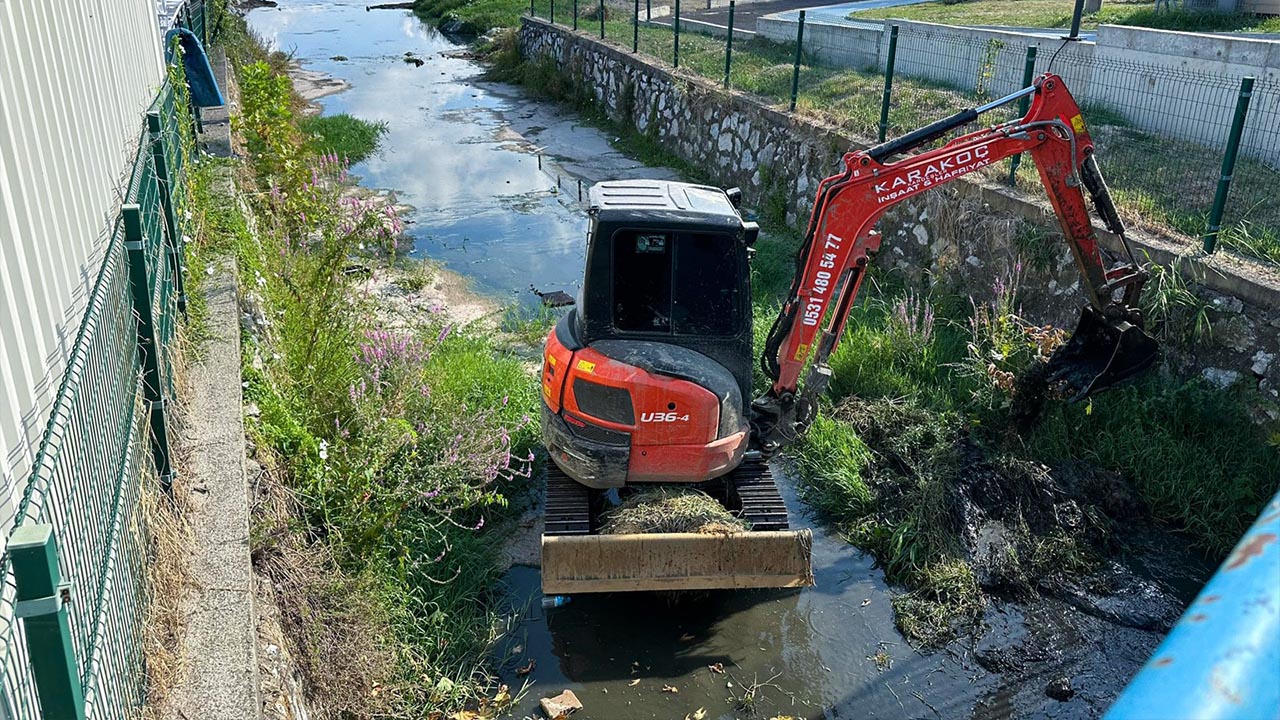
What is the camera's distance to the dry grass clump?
603 centimetres

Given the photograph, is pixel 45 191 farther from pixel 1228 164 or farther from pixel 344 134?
pixel 344 134

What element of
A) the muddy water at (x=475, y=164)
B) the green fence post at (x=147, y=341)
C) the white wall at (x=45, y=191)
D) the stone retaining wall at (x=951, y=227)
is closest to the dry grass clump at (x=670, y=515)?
the green fence post at (x=147, y=341)

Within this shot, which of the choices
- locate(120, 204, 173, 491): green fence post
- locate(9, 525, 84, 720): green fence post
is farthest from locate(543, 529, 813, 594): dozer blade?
locate(9, 525, 84, 720): green fence post

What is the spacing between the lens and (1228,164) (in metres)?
8.11

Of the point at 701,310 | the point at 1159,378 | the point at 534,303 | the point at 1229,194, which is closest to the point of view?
the point at 701,310

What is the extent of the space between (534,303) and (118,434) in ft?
24.7

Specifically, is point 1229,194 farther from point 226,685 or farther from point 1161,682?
point 1161,682

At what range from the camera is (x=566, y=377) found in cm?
629

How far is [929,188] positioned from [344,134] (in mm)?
13894

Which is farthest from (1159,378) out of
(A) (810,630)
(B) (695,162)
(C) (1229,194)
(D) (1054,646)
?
(B) (695,162)

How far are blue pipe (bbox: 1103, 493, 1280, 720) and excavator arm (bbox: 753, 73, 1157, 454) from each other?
19.2ft

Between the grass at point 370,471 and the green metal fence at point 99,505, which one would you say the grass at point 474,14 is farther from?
the green metal fence at point 99,505

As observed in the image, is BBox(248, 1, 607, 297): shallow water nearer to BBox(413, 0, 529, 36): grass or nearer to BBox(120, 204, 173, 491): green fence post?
BBox(413, 0, 529, 36): grass

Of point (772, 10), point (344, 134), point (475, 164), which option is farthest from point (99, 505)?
point (772, 10)
